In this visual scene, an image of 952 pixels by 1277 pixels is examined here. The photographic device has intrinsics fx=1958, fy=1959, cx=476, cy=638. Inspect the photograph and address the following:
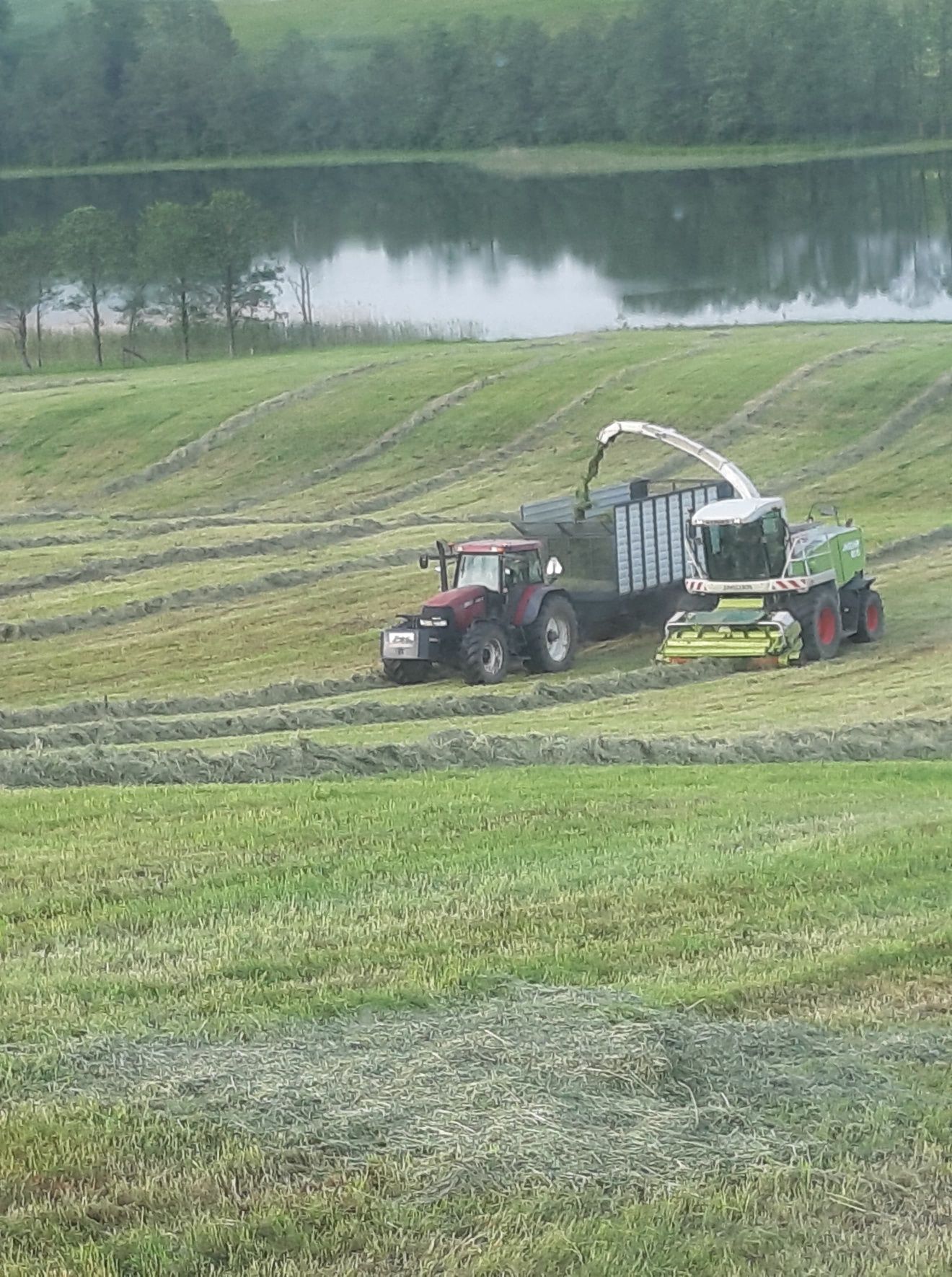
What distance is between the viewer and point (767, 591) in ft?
76.5

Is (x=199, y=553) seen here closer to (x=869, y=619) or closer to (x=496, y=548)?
(x=496, y=548)

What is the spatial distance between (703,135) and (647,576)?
61095mm

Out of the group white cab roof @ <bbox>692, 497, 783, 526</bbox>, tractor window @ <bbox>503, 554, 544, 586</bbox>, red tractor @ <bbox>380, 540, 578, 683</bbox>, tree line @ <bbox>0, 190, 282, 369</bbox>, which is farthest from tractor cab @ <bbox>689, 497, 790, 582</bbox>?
tree line @ <bbox>0, 190, 282, 369</bbox>

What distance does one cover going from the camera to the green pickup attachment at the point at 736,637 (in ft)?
73.9

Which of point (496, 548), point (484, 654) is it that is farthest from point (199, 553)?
point (484, 654)

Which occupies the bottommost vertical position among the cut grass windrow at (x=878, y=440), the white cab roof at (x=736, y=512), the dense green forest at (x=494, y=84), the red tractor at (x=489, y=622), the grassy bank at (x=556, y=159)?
the red tractor at (x=489, y=622)

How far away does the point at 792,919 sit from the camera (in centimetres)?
877

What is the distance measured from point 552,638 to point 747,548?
2648 mm

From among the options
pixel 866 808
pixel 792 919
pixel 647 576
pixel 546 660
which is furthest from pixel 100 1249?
pixel 647 576

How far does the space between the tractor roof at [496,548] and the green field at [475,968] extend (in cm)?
156

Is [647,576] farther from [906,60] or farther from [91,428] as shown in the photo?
[906,60]

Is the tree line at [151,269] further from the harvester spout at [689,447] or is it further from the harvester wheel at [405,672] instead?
the harvester wheel at [405,672]

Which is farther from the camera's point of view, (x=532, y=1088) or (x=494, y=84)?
(x=494, y=84)

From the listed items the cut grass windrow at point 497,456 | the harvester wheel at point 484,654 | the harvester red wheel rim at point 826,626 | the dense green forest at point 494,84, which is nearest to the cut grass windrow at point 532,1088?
the harvester wheel at point 484,654
